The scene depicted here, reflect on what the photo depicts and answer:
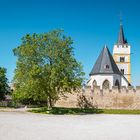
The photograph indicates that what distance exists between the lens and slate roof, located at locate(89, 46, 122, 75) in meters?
58.5

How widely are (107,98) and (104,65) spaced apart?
13718 mm

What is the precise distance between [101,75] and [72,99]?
13.3 m

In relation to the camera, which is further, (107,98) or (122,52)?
(122,52)

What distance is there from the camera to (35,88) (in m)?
33.8

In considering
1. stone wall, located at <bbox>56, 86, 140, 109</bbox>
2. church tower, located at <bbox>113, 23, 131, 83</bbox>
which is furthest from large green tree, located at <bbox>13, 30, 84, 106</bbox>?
church tower, located at <bbox>113, 23, 131, 83</bbox>

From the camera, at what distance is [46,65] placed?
113 ft

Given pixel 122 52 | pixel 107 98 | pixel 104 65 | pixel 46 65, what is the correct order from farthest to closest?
pixel 122 52 → pixel 104 65 → pixel 107 98 → pixel 46 65

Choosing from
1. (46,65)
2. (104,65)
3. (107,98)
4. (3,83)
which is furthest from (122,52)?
(46,65)

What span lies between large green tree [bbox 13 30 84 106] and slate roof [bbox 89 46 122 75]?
2402 cm

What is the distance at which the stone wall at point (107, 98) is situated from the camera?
4488 cm

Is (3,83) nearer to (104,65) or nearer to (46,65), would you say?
(46,65)

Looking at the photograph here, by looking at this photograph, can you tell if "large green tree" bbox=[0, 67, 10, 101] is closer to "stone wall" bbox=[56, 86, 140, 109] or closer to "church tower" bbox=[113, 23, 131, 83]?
"stone wall" bbox=[56, 86, 140, 109]

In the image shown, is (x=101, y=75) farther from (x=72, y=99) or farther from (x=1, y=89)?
(x=1, y=89)

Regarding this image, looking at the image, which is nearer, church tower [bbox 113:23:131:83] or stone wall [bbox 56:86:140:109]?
stone wall [bbox 56:86:140:109]
